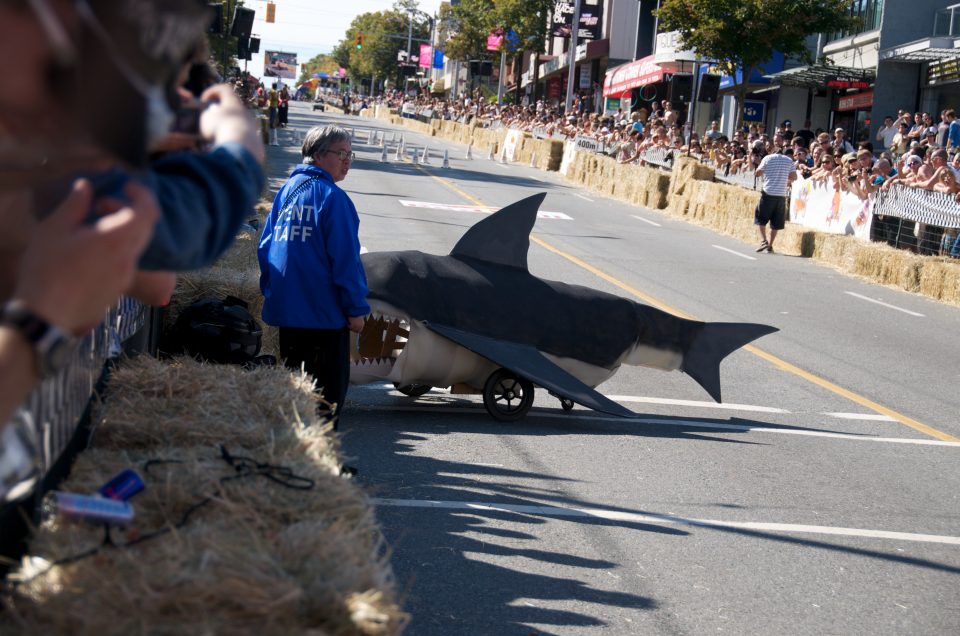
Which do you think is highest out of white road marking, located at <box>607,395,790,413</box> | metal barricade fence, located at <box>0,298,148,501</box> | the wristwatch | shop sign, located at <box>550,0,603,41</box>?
shop sign, located at <box>550,0,603,41</box>

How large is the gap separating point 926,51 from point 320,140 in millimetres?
30228

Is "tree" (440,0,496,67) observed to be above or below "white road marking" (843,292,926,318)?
above

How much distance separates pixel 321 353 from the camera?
6.40 m

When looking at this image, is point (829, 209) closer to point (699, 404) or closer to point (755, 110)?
point (699, 404)

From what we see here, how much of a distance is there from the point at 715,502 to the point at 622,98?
6366 centimetres

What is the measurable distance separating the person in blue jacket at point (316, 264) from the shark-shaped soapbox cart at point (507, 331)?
1.56 m

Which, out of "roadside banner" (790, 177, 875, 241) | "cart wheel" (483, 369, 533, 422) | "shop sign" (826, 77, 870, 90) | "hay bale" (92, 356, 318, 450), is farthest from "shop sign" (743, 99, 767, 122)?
"hay bale" (92, 356, 318, 450)

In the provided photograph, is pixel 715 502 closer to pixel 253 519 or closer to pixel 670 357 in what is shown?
pixel 670 357

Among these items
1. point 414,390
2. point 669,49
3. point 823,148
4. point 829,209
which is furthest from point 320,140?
point 669,49

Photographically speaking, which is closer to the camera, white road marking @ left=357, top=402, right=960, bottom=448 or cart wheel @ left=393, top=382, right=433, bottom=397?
white road marking @ left=357, top=402, right=960, bottom=448

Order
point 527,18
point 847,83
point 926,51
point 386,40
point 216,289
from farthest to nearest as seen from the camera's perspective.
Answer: point 386,40 → point 527,18 → point 847,83 → point 926,51 → point 216,289

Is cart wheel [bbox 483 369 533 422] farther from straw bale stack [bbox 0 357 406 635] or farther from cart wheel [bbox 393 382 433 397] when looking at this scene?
straw bale stack [bbox 0 357 406 635]

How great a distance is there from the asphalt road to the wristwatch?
178cm

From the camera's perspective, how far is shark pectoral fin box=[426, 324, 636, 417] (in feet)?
26.4
